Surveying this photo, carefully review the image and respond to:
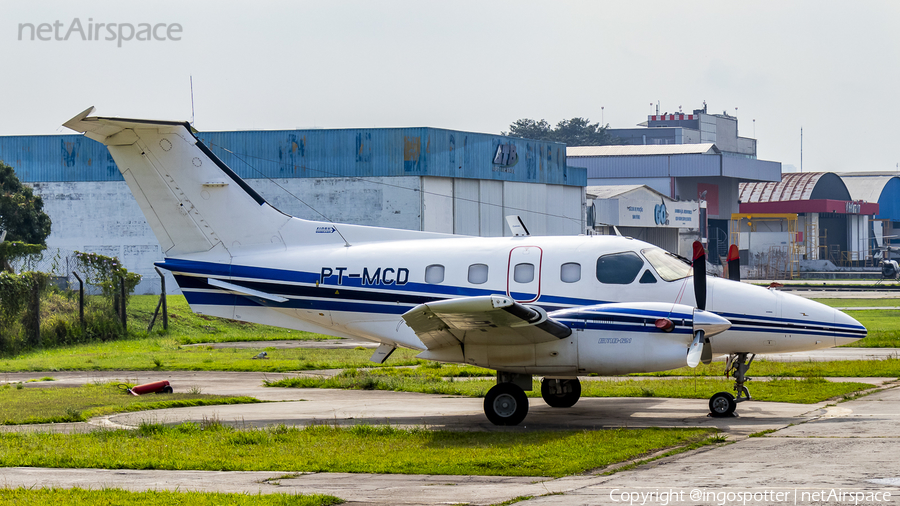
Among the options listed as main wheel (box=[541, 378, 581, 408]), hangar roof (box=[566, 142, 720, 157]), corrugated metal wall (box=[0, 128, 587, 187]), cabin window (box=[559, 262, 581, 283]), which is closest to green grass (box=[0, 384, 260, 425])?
main wheel (box=[541, 378, 581, 408])

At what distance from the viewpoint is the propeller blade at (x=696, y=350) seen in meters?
13.7

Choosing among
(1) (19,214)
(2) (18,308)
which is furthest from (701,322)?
(1) (19,214)

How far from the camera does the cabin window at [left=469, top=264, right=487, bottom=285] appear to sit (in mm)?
15781

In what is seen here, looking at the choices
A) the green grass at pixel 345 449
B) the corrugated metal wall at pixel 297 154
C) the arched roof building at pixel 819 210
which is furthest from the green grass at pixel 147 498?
the arched roof building at pixel 819 210

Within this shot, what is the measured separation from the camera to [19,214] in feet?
146

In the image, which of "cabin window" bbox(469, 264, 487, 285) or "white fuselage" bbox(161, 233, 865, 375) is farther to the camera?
"cabin window" bbox(469, 264, 487, 285)

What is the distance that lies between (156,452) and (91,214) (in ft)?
137

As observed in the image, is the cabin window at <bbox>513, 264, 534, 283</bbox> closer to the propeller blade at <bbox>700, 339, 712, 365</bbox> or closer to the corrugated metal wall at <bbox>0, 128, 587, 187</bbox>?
the propeller blade at <bbox>700, 339, 712, 365</bbox>

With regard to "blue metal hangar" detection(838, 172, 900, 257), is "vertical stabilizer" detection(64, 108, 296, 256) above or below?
below

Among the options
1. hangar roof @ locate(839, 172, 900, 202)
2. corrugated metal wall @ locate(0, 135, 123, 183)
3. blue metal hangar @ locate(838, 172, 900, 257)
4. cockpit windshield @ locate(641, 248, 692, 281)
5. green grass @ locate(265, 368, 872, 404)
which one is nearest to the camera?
cockpit windshield @ locate(641, 248, 692, 281)

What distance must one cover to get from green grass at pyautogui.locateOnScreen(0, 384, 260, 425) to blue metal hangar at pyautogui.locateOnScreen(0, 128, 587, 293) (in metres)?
28.6

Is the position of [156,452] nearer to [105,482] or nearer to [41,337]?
[105,482]

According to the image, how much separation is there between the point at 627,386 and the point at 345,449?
9.04 meters

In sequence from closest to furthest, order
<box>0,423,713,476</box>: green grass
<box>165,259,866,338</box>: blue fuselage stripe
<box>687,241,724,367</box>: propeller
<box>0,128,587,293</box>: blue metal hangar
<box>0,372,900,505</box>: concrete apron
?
<box>0,372,900,505</box>: concrete apron < <box>0,423,713,476</box>: green grass < <box>687,241,724,367</box>: propeller < <box>165,259,866,338</box>: blue fuselage stripe < <box>0,128,587,293</box>: blue metal hangar
